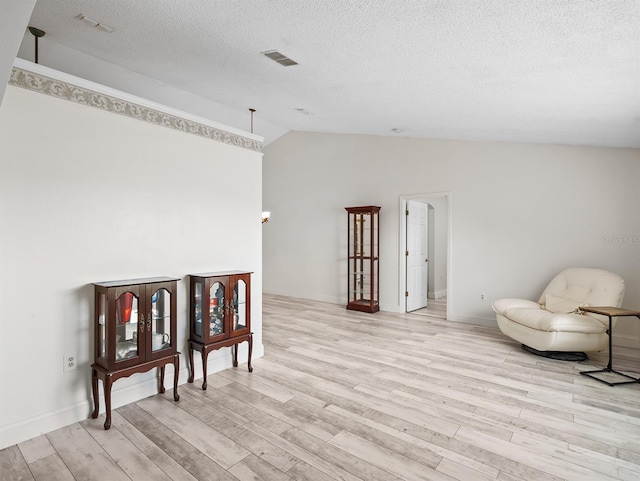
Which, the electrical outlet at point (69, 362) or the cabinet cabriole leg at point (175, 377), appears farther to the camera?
the cabinet cabriole leg at point (175, 377)

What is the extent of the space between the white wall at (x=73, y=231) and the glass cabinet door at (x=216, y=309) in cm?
28

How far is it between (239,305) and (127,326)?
1164 mm

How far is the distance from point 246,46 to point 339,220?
4.75 meters

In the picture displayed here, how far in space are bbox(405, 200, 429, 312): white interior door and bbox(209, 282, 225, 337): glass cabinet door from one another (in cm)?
397

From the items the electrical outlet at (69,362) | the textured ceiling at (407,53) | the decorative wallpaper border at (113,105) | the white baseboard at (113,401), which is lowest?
the white baseboard at (113,401)

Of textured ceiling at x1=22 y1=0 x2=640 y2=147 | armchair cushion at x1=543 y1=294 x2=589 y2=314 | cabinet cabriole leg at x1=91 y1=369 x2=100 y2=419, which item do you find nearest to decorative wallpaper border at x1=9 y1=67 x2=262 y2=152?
textured ceiling at x1=22 y1=0 x2=640 y2=147

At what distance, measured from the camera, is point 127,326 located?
112 inches

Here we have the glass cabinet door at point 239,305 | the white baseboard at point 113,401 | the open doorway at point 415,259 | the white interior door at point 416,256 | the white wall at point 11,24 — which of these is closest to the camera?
the white wall at point 11,24

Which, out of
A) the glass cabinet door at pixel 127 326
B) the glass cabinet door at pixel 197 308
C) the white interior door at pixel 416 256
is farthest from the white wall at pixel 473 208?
the glass cabinet door at pixel 127 326

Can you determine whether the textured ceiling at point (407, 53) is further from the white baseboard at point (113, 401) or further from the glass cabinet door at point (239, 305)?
the white baseboard at point (113, 401)

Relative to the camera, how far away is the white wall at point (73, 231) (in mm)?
2463

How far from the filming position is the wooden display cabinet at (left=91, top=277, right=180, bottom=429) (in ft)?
8.76

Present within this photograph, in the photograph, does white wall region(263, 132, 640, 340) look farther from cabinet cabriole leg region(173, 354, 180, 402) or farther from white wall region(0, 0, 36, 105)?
white wall region(0, 0, 36, 105)

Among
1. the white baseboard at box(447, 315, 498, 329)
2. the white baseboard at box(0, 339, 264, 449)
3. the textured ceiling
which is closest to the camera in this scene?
the textured ceiling
